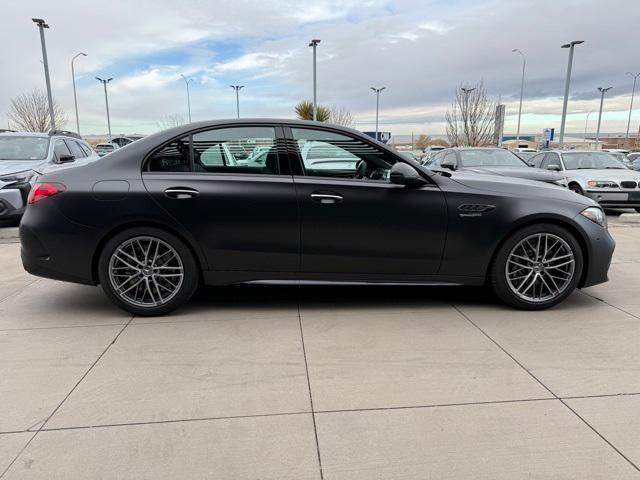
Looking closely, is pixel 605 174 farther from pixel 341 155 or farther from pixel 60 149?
pixel 60 149

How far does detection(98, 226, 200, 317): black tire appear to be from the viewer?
13.3 feet

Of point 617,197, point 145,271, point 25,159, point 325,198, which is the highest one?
point 25,159

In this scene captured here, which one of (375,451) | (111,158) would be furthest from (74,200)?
(375,451)

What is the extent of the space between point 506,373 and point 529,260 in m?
1.41

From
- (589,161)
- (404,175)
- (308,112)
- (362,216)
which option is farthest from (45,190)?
(308,112)

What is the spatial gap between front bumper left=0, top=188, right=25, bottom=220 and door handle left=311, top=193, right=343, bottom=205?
625 centimetres

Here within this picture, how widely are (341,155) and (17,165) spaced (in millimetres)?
6688

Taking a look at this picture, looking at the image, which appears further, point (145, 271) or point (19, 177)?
point (19, 177)

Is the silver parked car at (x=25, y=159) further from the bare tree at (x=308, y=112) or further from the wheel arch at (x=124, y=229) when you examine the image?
the bare tree at (x=308, y=112)

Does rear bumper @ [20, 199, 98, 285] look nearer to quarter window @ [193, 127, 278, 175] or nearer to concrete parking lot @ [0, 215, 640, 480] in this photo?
concrete parking lot @ [0, 215, 640, 480]

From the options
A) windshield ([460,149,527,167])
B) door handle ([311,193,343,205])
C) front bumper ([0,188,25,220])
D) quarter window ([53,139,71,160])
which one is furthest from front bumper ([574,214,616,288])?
quarter window ([53,139,71,160])

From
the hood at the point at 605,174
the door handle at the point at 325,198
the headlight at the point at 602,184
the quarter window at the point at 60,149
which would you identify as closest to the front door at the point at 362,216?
the door handle at the point at 325,198

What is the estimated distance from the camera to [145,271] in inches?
161

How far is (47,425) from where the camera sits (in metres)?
2.65
